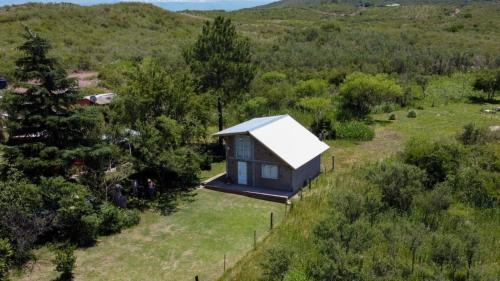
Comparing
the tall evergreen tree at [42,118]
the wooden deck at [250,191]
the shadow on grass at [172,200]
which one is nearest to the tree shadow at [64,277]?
the tall evergreen tree at [42,118]

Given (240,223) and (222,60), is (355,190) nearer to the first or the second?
(240,223)

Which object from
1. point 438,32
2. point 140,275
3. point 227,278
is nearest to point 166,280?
point 140,275

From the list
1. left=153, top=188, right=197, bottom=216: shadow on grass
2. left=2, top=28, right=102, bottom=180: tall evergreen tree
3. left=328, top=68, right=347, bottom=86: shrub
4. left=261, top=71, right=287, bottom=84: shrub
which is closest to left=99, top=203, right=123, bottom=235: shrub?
left=153, top=188, right=197, bottom=216: shadow on grass

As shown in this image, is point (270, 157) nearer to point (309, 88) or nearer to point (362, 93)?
point (309, 88)

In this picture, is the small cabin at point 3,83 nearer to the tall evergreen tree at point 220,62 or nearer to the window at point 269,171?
the tall evergreen tree at point 220,62

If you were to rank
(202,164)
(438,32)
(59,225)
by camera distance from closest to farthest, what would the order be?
(59,225)
(202,164)
(438,32)

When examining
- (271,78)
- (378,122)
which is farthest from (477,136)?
(271,78)

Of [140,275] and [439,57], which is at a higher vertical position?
[439,57]
